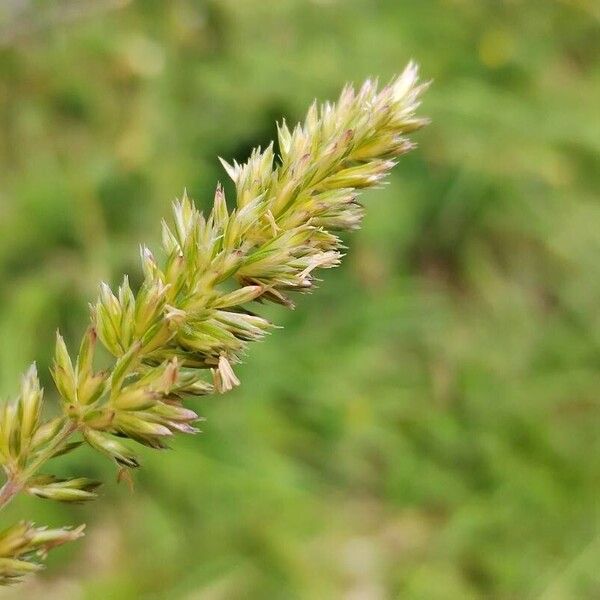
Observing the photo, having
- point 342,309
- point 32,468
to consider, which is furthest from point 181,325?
point 342,309

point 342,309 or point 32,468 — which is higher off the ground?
point 342,309

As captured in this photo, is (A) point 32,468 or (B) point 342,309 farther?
(B) point 342,309

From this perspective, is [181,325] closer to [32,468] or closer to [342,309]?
[32,468]

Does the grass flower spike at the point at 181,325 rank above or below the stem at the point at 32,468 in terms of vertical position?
above

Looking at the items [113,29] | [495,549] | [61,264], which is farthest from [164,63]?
[495,549]

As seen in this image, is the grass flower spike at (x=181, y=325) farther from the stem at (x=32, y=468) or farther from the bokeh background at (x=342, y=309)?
the bokeh background at (x=342, y=309)

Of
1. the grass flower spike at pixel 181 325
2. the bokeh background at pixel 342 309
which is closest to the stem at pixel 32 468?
the grass flower spike at pixel 181 325
